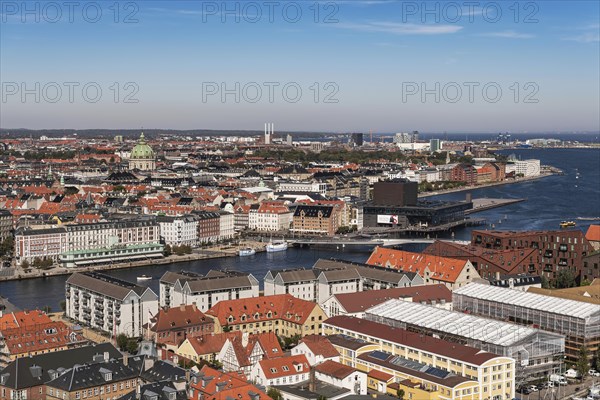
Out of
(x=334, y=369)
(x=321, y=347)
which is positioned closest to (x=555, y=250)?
(x=321, y=347)

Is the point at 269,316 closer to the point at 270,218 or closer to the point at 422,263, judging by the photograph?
the point at 422,263

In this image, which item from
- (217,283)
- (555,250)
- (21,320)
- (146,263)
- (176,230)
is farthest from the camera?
(176,230)

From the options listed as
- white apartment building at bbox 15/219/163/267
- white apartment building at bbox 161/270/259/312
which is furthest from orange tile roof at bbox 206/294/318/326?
white apartment building at bbox 15/219/163/267

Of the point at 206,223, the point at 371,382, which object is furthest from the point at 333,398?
the point at 206,223

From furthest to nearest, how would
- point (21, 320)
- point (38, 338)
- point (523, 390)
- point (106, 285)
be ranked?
point (106, 285)
point (21, 320)
point (38, 338)
point (523, 390)

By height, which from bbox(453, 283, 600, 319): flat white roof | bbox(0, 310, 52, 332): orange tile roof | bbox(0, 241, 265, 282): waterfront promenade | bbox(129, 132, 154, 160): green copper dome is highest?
bbox(129, 132, 154, 160): green copper dome

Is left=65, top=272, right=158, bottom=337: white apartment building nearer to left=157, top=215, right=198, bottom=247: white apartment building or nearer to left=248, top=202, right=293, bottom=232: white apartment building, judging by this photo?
left=157, top=215, right=198, bottom=247: white apartment building

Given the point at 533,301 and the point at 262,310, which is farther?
the point at 262,310

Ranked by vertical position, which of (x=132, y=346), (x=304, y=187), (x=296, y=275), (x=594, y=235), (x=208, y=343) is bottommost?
(x=132, y=346)
